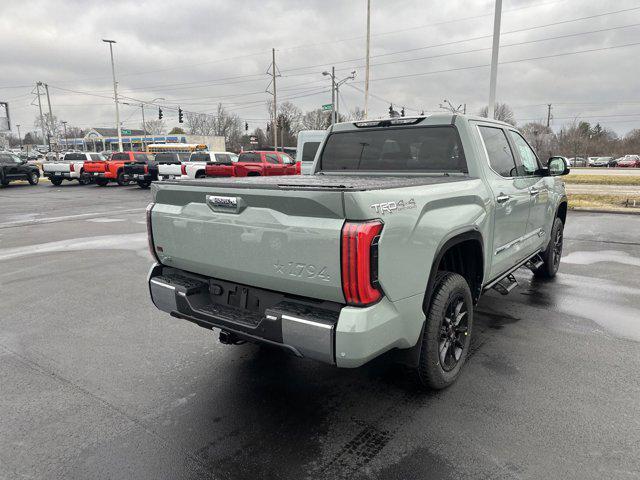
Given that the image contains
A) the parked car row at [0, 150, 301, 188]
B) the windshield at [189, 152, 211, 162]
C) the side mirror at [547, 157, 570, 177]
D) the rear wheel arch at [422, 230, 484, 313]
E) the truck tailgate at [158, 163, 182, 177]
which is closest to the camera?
the rear wheel arch at [422, 230, 484, 313]

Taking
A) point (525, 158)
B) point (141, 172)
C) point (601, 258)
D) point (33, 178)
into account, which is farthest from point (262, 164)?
point (525, 158)

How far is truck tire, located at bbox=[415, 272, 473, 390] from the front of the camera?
3.07m

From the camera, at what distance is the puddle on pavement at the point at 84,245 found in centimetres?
850

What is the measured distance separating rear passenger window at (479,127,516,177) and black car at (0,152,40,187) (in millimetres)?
28377

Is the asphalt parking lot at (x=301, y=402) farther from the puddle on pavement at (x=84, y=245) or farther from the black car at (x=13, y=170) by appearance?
the black car at (x=13, y=170)

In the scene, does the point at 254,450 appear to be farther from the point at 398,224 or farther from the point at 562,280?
the point at 562,280

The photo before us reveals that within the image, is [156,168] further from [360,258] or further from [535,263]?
Answer: [360,258]

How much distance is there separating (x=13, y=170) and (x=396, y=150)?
28.2m

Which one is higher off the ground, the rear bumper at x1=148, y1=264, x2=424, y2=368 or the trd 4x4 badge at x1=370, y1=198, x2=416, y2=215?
the trd 4x4 badge at x1=370, y1=198, x2=416, y2=215

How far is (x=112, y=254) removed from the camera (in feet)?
27.2

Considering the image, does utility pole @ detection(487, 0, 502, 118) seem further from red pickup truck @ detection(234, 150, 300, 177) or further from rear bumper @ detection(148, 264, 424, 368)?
rear bumper @ detection(148, 264, 424, 368)

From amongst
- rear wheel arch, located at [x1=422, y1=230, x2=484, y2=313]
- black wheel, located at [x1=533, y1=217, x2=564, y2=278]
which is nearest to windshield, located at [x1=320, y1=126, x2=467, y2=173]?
rear wheel arch, located at [x1=422, y1=230, x2=484, y2=313]

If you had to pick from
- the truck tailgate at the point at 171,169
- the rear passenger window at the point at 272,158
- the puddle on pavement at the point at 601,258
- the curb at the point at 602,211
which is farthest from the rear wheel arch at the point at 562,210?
the truck tailgate at the point at 171,169

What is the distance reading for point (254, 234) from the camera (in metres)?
2.75
